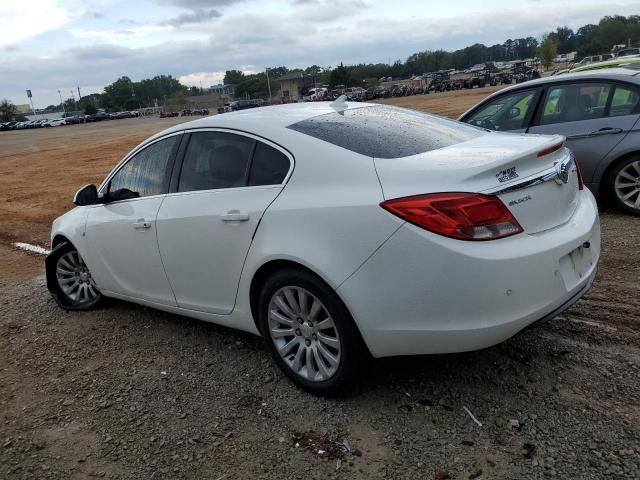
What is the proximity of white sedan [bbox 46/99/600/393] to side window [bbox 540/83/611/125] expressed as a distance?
10.6 feet

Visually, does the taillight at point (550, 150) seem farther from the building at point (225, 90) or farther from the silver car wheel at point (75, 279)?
the building at point (225, 90)

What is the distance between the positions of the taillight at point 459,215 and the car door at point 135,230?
2.09 metres

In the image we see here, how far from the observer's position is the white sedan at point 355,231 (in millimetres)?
2828

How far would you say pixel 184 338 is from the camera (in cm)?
458

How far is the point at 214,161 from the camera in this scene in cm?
394

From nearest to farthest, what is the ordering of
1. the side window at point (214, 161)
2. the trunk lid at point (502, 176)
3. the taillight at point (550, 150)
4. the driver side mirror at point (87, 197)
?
the trunk lid at point (502, 176) < the taillight at point (550, 150) < the side window at point (214, 161) < the driver side mirror at point (87, 197)

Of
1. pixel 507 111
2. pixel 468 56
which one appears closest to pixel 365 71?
pixel 468 56

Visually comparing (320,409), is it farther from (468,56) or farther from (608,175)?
(468,56)

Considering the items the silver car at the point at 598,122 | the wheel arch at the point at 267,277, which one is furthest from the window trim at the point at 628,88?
the wheel arch at the point at 267,277

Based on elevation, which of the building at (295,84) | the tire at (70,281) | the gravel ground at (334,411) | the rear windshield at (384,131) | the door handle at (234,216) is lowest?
the gravel ground at (334,411)

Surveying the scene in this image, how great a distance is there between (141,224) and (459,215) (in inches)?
97.4

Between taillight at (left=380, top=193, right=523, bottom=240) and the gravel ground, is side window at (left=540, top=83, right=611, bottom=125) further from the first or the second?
taillight at (left=380, top=193, right=523, bottom=240)

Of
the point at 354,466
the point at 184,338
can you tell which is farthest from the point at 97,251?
the point at 354,466

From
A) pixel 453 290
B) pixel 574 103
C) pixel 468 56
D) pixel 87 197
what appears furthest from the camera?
pixel 468 56
